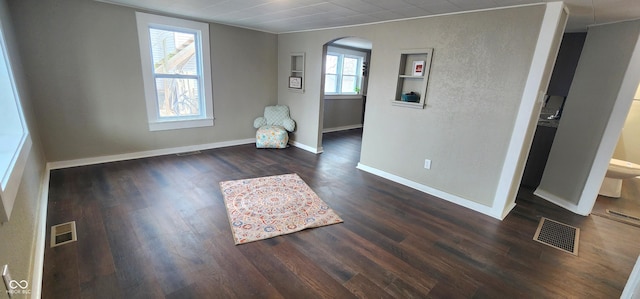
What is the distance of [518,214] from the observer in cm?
293

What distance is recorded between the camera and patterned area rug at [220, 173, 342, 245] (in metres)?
2.39

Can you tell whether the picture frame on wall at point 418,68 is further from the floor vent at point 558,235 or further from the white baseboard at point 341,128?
the white baseboard at point 341,128

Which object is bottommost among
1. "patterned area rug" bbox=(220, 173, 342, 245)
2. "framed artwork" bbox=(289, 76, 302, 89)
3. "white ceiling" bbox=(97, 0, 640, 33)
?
"patterned area rug" bbox=(220, 173, 342, 245)

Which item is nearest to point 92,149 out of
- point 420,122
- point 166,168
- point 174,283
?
point 166,168

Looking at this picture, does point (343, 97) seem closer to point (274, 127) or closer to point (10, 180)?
point (274, 127)

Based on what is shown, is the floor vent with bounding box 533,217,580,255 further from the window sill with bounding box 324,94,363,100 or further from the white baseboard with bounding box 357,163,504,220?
the window sill with bounding box 324,94,363,100

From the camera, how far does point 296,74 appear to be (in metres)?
4.99

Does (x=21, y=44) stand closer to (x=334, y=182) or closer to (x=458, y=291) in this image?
(x=334, y=182)

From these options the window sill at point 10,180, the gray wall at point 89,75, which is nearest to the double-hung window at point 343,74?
the gray wall at point 89,75

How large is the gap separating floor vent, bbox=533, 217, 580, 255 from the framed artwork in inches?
154

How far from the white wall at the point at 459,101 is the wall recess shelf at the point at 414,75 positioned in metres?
0.06

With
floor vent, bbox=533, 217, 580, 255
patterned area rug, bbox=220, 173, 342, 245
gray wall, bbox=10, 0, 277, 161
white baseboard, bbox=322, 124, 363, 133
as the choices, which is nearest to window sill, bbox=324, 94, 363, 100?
white baseboard, bbox=322, 124, 363, 133

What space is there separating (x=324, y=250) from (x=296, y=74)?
363 centimetres

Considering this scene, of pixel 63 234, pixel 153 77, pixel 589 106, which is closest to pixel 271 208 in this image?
pixel 63 234
